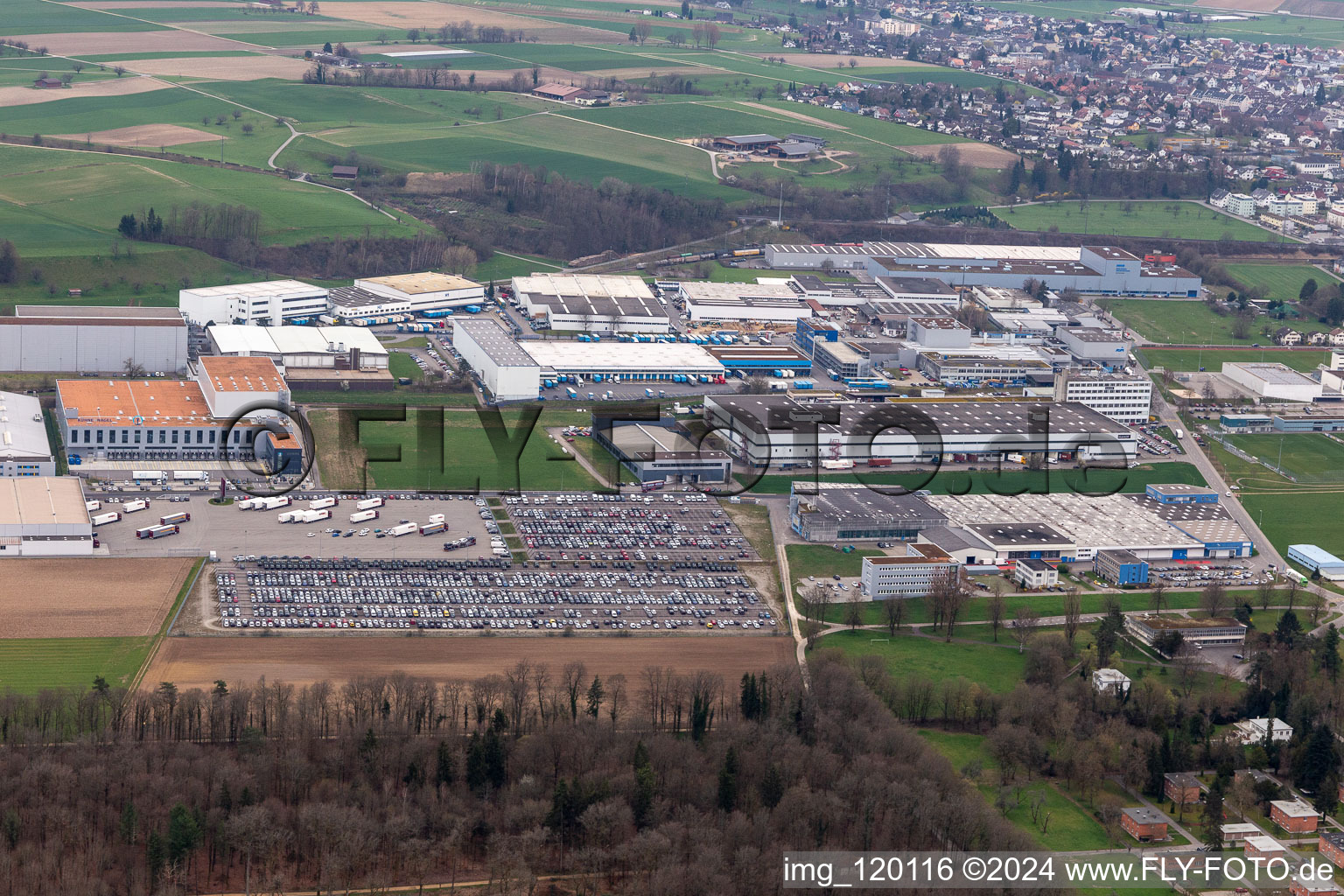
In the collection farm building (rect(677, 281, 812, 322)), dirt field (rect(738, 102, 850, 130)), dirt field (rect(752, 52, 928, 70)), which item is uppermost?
dirt field (rect(752, 52, 928, 70))

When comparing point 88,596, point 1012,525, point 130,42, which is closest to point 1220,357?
point 1012,525

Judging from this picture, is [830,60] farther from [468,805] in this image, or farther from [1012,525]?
[468,805]

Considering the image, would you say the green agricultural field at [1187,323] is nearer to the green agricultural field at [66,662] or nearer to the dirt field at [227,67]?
the green agricultural field at [66,662]

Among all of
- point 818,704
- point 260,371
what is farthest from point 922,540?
point 260,371

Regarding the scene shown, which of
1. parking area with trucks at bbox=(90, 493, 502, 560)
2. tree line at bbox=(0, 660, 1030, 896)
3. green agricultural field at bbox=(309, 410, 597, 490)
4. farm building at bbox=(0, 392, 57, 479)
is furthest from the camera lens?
green agricultural field at bbox=(309, 410, 597, 490)

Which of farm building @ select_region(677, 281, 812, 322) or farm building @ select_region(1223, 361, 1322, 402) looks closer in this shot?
farm building @ select_region(1223, 361, 1322, 402)

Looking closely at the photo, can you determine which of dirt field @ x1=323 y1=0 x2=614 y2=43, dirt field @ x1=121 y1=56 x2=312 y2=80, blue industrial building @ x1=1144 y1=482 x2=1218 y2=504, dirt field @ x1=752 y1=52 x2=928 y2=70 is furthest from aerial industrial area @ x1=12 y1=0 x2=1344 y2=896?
dirt field @ x1=752 y1=52 x2=928 y2=70

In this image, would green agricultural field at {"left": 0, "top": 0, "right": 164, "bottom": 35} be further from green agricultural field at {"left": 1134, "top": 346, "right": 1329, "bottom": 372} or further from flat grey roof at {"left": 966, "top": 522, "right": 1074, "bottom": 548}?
flat grey roof at {"left": 966, "top": 522, "right": 1074, "bottom": 548}
